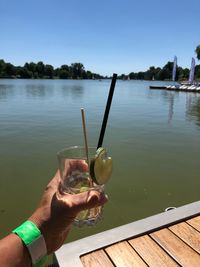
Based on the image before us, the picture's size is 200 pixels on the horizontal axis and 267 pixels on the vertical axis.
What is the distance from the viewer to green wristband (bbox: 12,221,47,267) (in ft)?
3.21

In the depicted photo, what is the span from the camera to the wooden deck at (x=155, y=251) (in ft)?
6.65

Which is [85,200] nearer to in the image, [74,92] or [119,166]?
[119,166]

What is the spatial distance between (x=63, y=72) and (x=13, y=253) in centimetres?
11286

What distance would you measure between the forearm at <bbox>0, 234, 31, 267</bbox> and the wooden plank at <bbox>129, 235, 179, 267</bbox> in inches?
52.5

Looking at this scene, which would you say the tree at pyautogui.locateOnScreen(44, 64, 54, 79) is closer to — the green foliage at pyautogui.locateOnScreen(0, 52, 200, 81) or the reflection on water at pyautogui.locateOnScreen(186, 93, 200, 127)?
the green foliage at pyautogui.locateOnScreen(0, 52, 200, 81)

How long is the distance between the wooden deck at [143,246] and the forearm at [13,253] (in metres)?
A: 1.12

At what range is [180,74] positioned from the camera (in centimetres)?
8562

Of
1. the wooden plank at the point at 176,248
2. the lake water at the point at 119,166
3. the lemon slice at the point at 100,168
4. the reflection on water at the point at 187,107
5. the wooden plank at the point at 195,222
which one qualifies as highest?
the lemon slice at the point at 100,168

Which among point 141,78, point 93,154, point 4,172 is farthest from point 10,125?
point 141,78

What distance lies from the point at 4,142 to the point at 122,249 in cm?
630

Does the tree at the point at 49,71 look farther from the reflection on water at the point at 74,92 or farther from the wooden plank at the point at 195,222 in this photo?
the wooden plank at the point at 195,222

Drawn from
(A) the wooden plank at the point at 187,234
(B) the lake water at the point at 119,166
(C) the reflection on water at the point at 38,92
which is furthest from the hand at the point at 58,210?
(C) the reflection on water at the point at 38,92

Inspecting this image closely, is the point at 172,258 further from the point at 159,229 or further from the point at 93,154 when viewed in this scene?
the point at 93,154

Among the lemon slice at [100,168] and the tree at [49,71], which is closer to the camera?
the lemon slice at [100,168]
